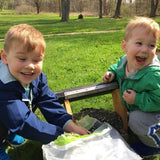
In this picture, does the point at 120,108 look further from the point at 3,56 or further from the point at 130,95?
the point at 3,56

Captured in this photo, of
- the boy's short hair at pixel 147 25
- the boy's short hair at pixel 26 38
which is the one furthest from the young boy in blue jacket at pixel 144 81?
the boy's short hair at pixel 26 38

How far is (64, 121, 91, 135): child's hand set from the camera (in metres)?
1.91

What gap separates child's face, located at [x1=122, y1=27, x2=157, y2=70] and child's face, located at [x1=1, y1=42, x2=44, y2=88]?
3.19 ft

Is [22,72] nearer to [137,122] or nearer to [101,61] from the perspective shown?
[137,122]

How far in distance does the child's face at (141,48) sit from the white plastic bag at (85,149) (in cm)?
88

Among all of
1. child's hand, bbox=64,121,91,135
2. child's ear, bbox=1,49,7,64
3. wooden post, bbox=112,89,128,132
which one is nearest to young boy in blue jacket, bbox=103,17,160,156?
wooden post, bbox=112,89,128,132

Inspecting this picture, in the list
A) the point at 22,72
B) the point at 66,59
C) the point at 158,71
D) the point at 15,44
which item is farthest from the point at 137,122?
the point at 66,59

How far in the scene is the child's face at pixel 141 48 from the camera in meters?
1.96

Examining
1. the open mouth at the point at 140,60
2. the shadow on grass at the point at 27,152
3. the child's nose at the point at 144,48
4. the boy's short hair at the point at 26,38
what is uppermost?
the boy's short hair at the point at 26,38

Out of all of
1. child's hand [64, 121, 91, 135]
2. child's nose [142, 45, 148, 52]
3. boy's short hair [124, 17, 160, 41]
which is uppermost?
boy's short hair [124, 17, 160, 41]

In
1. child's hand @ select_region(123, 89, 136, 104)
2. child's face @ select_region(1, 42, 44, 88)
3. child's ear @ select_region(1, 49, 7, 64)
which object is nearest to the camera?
child's face @ select_region(1, 42, 44, 88)

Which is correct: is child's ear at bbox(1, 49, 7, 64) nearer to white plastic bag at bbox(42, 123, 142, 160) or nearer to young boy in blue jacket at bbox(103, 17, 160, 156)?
white plastic bag at bbox(42, 123, 142, 160)

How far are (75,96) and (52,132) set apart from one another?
0.56 metres

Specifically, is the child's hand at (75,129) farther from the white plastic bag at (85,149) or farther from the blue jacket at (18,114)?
the white plastic bag at (85,149)
